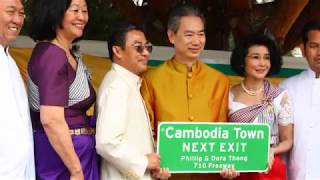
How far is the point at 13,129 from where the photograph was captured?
7.39 ft

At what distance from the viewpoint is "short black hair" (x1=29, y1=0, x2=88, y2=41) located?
237 centimetres

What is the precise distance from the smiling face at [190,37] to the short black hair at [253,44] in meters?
0.26

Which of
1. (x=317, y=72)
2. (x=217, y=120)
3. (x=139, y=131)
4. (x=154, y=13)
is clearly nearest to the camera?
(x=139, y=131)

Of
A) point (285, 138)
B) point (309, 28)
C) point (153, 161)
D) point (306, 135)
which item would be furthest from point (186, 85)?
point (309, 28)

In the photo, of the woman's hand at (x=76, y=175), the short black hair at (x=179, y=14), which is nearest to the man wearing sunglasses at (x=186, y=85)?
the short black hair at (x=179, y=14)

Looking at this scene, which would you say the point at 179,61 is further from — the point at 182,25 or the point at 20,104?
the point at 20,104

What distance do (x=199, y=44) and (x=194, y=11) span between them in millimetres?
165

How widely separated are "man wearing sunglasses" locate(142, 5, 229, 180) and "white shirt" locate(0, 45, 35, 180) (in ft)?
1.97

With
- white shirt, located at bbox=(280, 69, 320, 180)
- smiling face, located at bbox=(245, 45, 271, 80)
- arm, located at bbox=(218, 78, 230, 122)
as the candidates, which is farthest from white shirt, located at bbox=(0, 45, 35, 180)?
white shirt, located at bbox=(280, 69, 320, 180)

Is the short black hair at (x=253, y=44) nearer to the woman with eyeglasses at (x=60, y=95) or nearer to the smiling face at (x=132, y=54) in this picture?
the smiling face at (x=132, y=54)

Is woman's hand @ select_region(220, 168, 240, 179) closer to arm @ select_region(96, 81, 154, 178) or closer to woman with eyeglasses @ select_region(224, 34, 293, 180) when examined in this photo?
woman with eyeglasses @ select_region(224, 34, 293, 180)

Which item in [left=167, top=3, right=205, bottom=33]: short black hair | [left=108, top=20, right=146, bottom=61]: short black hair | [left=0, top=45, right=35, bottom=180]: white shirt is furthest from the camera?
[left=167, top=3, right=205, bottom=33]: short black hair

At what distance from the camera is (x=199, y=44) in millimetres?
2674

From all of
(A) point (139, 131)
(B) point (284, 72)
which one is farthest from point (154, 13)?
(A) point (139, 131)
